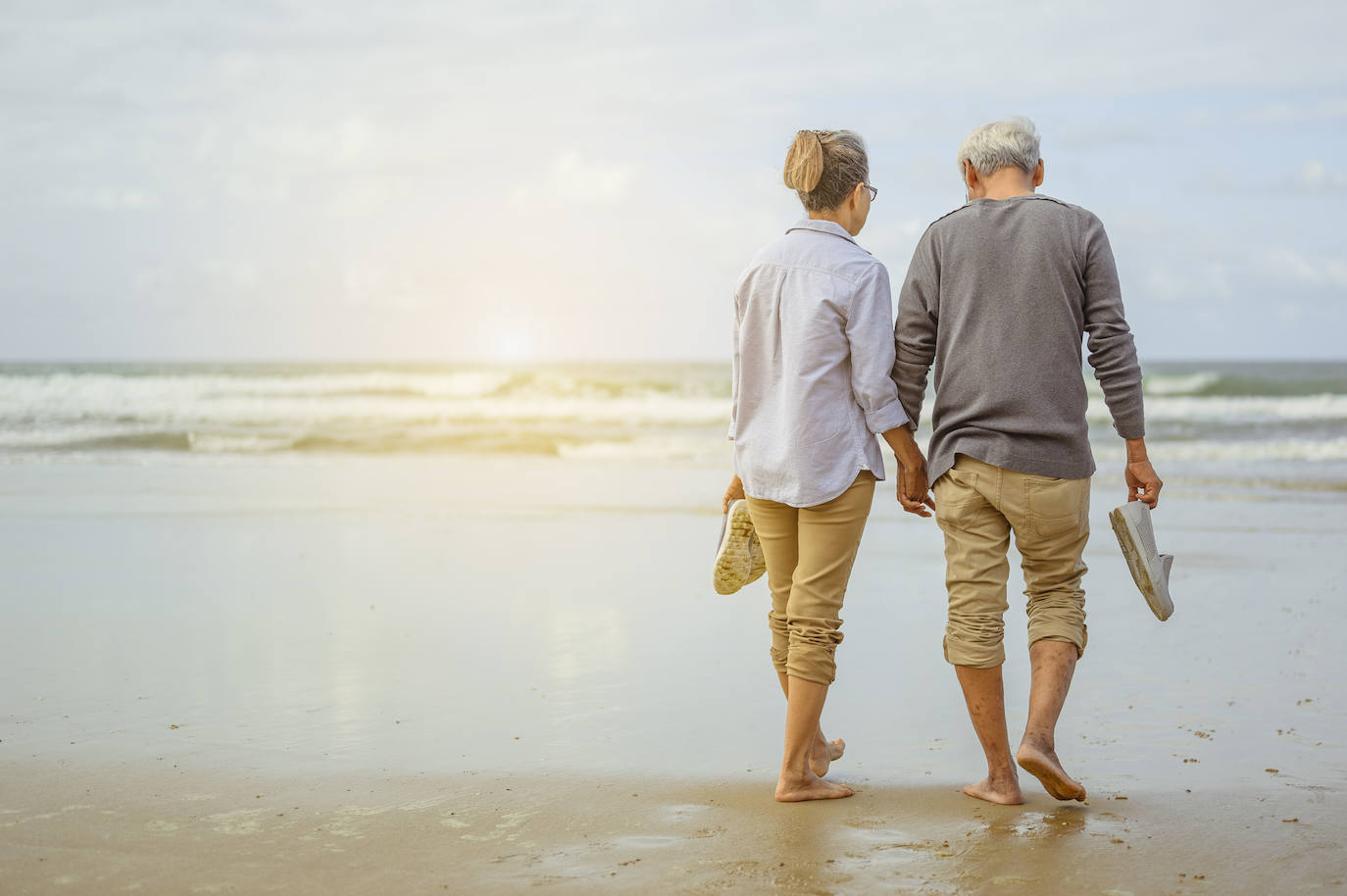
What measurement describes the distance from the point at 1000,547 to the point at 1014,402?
357 mm

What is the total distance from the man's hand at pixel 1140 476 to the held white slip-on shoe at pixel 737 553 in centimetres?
93

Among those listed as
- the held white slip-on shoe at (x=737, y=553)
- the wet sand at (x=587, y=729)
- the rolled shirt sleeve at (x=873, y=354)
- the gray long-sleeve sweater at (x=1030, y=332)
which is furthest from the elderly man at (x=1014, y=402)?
the held white slip-on shoe at (x=737, y=553)

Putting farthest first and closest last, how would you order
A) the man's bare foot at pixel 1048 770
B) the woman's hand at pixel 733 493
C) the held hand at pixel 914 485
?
the woman's hand at pixel 733 493
the held hand at pixel 914 485
the man's bare foot at pixel 1048 770

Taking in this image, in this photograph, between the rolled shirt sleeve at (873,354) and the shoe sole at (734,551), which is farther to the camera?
the shoe sole at (734,551)

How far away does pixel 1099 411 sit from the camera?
85.1 feet

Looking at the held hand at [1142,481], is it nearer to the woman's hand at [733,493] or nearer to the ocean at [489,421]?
the woman's hand at [733,493]

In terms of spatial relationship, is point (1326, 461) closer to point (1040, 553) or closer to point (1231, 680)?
point (1231, 680)

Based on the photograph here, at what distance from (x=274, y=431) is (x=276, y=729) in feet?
54.5

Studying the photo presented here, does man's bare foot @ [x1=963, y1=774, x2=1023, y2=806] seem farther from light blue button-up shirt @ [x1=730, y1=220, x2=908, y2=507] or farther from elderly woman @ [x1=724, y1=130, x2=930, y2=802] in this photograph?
light blue button-up shirt @ [x1=730, y1=220, x2=908, y2=507]

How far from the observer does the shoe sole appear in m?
3.14

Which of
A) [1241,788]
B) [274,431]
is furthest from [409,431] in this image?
[1241,788]

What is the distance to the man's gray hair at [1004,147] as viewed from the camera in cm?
290

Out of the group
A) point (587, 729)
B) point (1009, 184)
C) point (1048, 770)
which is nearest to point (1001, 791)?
point (1048, 770)

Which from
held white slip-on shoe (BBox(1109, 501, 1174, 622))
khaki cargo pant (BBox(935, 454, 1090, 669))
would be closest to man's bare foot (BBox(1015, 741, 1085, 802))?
khaki cargo pant (BBox(935, 454, 1090, 669))
